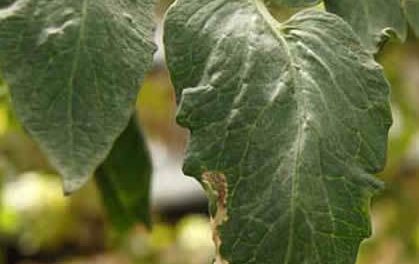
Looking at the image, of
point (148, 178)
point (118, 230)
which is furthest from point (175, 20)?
point (118, 230)

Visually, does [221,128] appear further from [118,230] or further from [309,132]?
[118,230]

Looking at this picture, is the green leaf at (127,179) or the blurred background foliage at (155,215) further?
the blurred background foliage at (155,215)

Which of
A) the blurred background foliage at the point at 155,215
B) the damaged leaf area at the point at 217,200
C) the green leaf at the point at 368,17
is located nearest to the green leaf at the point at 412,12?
the green leaf at the point at 368,17

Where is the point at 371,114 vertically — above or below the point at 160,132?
above

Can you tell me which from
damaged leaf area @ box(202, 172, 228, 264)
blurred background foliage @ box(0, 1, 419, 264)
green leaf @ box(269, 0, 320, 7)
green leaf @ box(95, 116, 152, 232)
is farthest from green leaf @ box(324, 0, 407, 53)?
blurred background foliage @ box(0, 1, 419, 264)

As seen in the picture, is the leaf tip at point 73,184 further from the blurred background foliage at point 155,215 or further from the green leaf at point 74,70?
the blurred background foliage at point 155,215

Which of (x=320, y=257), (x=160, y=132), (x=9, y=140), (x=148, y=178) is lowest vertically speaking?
(x=160, y=132)

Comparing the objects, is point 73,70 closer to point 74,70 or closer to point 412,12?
point 74,70

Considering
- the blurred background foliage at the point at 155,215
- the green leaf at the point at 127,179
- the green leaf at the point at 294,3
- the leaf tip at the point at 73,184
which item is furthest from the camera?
the blurred background foliage at the point at 155,215
